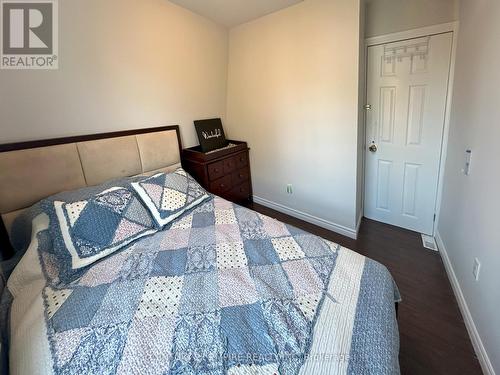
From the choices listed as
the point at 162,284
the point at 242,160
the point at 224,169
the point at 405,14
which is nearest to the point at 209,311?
the point at 162,284

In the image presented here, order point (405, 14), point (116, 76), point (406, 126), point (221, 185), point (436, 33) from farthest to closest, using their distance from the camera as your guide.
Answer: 1. point (221, 185)
2. point (406, 126)
3. point (405, 14)
4. point (436, 33)
5. point (116, 76)

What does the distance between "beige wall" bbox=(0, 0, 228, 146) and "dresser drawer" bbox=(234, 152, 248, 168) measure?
0.60m

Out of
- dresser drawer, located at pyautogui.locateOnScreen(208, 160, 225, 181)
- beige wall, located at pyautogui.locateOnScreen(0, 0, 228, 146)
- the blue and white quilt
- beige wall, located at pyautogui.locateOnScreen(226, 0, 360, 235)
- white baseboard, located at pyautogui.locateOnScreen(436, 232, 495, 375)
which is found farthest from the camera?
dresser drawer, located at pyautogui.locateOnScreen(208, 160, 225, 181)

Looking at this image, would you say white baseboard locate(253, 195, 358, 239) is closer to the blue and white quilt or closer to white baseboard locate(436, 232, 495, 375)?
white baseboard locate(436, 232, 495, 375)

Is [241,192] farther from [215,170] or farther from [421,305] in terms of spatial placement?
[421,305]

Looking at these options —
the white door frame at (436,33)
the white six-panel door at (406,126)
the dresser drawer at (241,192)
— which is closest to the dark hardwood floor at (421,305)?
the white six-panel door at (406,126)

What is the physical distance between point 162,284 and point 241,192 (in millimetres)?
2251

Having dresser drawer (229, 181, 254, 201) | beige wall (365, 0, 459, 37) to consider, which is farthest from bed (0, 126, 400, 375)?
beige wall (365, 0, 459, 37)

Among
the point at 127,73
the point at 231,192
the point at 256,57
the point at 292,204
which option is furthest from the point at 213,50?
the point at 292,204

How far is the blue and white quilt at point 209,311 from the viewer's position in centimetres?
86

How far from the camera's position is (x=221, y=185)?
3.05 meters

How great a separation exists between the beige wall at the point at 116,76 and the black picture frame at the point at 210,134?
0.11 metres

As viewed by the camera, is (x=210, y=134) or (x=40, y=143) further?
(x=210, y=134)

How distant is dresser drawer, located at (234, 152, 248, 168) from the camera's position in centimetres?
329
